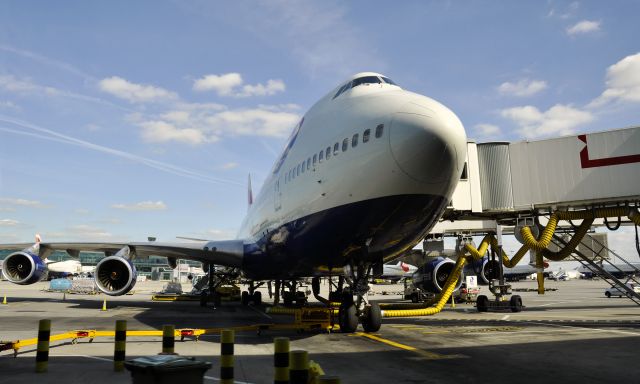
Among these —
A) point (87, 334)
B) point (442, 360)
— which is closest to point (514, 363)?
point (442, 360)

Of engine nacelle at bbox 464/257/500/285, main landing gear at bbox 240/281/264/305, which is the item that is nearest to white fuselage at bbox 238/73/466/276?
engine nacelle at bbox 464/257/500/285

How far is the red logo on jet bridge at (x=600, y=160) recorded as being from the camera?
→ 1620cm

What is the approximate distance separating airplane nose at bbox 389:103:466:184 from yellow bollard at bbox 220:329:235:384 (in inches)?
186

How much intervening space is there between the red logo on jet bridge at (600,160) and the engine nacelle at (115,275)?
17.7 meters

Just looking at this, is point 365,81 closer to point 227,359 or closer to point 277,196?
point 277,196

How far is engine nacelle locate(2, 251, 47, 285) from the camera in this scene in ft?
70.0

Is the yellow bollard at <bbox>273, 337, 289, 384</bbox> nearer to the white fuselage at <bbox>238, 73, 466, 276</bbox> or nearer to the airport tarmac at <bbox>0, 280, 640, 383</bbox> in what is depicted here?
the airport tarmac at <bbox>0, 280, 640, 383</bbox>

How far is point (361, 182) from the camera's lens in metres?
9.70

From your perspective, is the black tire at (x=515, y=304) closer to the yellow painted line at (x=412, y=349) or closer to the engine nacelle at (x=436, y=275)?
the engine nacelle at (x=436, y=275)

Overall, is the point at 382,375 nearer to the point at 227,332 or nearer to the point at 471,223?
the point at 227,332

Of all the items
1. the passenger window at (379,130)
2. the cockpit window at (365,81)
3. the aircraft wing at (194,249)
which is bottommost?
the aircraft wing at (194,249)

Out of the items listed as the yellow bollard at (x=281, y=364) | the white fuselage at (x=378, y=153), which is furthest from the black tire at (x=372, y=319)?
the yellow bollard at (x=281, y=364)

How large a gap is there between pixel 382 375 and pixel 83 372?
4.81m

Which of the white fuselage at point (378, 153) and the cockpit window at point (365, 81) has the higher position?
the cockpit window at point (365, 81)
